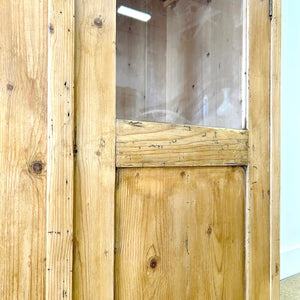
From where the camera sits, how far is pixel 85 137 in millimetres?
574

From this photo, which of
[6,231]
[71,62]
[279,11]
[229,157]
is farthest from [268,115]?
[6,231]

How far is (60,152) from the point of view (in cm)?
54

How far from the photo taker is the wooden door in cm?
52

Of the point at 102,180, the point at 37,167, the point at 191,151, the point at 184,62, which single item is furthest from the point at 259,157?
the point at 37,167

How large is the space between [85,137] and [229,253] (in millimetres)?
534

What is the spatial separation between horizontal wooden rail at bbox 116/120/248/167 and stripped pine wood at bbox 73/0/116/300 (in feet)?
0.12

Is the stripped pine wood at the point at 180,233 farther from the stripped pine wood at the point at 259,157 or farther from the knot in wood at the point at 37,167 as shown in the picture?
the knot in wood at the point at 37,167

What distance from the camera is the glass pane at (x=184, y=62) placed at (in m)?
0.69

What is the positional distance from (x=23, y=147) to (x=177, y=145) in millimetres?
354

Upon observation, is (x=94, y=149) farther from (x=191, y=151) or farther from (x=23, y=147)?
(x=191, y=151)

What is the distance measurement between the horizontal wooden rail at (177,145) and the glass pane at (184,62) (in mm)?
30

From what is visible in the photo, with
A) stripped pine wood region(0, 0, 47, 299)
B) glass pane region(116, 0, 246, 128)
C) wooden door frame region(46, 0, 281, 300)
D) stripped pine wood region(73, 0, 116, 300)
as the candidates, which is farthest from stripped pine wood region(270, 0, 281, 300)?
stripped pine wood region(0, 0, 47, 299)
